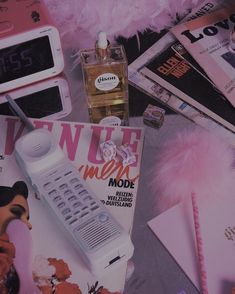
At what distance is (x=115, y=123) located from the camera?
2.65 ft

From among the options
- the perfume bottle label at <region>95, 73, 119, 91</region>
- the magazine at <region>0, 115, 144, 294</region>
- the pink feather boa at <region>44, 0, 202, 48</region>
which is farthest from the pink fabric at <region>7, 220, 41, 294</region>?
the pink feather boa at <region>44, 0, 202, 48</region>

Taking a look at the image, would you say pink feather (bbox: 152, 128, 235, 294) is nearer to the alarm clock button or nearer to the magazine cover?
the magazine cover

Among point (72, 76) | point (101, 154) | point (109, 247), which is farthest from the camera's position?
point (72, 76)

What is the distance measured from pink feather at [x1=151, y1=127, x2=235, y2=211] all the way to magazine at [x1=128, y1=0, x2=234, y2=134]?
0.02 meters

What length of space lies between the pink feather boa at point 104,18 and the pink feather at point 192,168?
261 millimetres

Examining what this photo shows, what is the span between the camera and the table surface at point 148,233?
2.12 ft

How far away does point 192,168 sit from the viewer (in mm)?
749

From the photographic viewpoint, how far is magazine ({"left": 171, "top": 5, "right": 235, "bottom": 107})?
2.76 feet

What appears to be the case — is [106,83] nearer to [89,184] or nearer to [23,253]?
[89,184]

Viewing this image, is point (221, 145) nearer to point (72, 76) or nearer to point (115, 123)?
point (115, 123)

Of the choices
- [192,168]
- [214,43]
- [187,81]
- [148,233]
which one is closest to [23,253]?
[148,233]

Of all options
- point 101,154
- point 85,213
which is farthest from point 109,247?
point 101,154

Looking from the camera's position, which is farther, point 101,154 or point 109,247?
point 101,154

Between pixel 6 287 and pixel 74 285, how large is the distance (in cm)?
9
